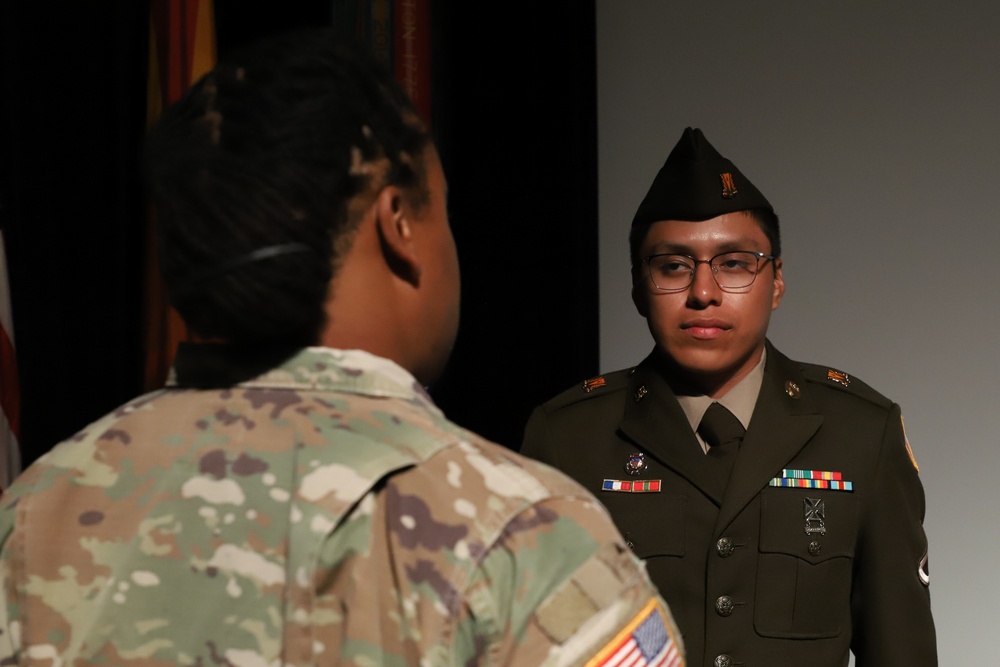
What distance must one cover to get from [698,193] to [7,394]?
117 centimetres

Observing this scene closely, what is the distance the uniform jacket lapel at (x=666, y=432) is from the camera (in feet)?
4.94

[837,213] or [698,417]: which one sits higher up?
[837,213]

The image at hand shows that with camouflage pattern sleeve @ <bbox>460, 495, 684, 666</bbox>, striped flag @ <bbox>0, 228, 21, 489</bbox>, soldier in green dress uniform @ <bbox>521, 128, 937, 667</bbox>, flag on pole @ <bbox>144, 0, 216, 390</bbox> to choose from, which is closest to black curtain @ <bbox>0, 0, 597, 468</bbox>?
flag on pole @ <bbox>144, 0, 216, 390</bbox>

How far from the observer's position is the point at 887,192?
108 inches

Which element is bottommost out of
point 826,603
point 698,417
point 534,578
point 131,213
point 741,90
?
point 826,603

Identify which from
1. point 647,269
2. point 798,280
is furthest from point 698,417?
point 798,280

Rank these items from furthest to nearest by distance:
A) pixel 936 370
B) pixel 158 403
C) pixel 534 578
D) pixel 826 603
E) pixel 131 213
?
1. pixel 936 370
2. pixel 131 213
3. pixel 826 603
4. pixel 158 403
5. pixel 534 578

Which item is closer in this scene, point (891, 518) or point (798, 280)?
point (891, 518)

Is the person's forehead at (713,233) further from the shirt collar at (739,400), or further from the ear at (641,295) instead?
the shirt collar at (739,400)

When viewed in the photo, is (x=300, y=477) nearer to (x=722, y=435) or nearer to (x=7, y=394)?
(x=722, y=435)

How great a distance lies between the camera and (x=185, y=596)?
68 centimetres

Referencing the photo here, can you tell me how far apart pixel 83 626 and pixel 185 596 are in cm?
7

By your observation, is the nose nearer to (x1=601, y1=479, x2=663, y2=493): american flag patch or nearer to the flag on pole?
(x1=601, y1=479, x2=663, y2=493): american flag patch

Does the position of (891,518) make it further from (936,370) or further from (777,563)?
(936,370)
